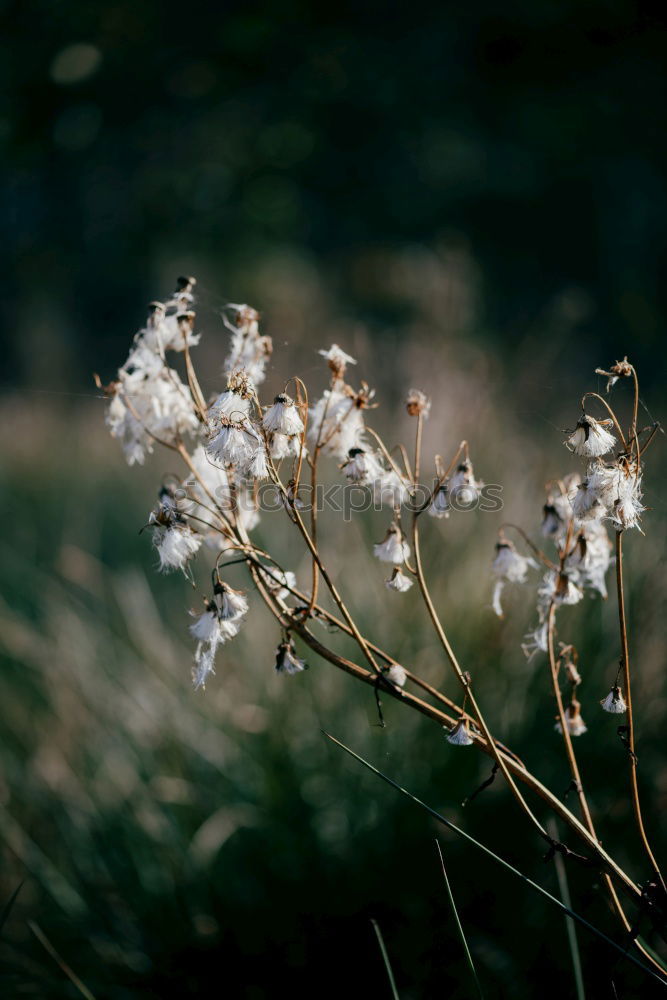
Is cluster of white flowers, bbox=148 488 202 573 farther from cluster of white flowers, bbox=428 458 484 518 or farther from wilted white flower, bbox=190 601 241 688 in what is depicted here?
cluster of white flowers, bbox=428 458 484 518

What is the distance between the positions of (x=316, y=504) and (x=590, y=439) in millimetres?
304

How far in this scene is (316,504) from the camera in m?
0.85

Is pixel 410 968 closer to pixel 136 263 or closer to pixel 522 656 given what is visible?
pixel 522 656

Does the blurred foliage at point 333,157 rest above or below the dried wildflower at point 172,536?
above

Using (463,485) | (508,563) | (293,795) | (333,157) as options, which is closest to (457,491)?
(463,485)

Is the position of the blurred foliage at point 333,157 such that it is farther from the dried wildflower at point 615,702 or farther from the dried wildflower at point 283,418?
the dried wildflower at point 615,702

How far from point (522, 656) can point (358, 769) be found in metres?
0.49

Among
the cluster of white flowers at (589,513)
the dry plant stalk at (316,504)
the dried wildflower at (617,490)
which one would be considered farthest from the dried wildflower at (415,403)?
the dried wildflower at (617,490)

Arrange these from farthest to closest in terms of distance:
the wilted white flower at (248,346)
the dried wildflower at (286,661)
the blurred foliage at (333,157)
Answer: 1. the blurred foliage at (333,157)
2. the wilted white flower at (248,346)
3. the dried wildflower at (286,661)

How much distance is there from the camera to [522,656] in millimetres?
1859

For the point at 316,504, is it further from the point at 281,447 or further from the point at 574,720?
the point at 574,720

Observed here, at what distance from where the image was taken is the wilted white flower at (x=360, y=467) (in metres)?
0.78

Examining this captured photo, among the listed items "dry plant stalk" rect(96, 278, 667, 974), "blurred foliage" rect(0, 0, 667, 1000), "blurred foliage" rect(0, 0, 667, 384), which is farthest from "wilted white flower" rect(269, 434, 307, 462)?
"blurred foliage" rect(0, 0, 667, 384)

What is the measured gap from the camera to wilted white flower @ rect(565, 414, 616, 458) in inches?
27.7
